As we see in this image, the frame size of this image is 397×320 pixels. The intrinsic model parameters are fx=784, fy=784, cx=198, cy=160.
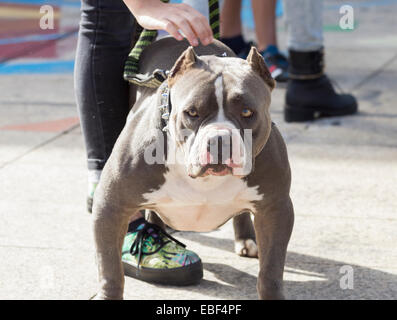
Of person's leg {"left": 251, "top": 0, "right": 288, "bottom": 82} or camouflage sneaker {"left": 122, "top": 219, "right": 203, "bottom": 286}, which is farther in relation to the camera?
person's leg {"left": 251, "top": 0, "right": 288, "bottom": 82}

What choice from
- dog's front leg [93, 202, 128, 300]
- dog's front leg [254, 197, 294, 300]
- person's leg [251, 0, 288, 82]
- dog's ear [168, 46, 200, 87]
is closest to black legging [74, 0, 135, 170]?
dog's front leg [93, 202, 128, 300]

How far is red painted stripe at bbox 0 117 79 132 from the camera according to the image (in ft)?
17.1

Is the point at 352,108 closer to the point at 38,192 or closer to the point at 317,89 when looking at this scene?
the point at 317,89

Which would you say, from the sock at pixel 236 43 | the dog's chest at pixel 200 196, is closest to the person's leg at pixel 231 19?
the sock at pixel 236 43

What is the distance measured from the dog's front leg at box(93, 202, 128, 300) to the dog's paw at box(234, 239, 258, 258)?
73cm

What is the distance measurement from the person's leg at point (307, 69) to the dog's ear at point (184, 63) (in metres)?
2.88

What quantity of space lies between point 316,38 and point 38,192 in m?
2.29

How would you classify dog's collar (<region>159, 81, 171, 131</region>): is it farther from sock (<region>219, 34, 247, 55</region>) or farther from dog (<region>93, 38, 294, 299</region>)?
sock (<region>219, 34, 247, 55</region>)

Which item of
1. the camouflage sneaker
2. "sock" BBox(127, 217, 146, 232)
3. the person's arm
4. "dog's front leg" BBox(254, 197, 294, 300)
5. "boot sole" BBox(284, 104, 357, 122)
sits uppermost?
the person's arm

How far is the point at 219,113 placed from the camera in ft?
7.72

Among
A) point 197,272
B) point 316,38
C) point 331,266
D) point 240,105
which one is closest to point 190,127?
point 240,105

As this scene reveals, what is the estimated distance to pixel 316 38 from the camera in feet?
17.4

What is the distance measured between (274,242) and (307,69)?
112 inches

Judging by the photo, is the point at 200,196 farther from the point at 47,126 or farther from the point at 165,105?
the point at 47,126
